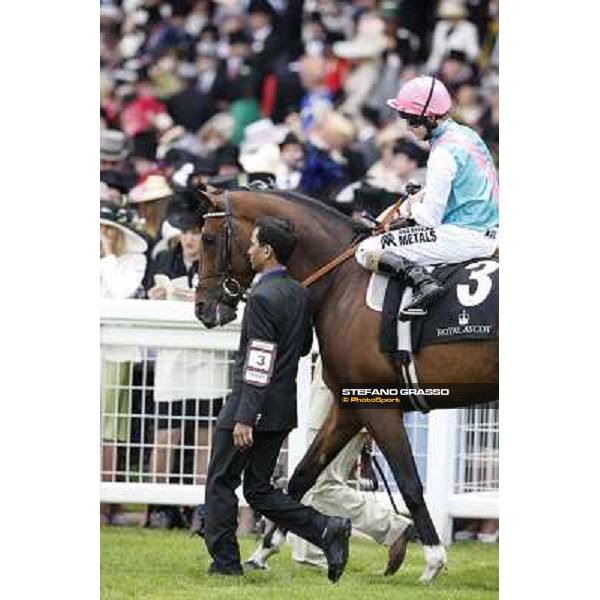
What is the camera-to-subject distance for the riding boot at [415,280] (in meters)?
7.59

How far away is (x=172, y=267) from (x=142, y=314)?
0.45m

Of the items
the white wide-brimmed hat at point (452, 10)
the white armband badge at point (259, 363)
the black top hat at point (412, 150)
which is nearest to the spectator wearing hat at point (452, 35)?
the white wide-brimmed hat at point (452, 10)

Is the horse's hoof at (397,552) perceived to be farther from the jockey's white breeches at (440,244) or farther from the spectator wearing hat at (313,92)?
the spectator wearing hat at (313,92)

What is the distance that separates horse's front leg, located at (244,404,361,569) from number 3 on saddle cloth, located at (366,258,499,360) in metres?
0.36

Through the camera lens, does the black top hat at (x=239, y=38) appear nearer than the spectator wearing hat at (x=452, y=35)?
No


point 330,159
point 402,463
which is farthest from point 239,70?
point 402,463

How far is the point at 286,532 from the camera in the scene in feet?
25.8

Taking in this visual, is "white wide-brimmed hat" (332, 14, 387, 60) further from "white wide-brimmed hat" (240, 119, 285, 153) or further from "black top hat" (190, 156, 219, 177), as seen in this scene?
"black top hat" (190, 156, 219, 177)

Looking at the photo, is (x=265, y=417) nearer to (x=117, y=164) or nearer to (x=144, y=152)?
(x=117, y=164)

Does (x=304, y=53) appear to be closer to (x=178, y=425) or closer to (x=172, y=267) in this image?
(x=172, y=267)

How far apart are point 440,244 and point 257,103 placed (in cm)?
304

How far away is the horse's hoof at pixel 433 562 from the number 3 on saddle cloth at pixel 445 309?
707 mm

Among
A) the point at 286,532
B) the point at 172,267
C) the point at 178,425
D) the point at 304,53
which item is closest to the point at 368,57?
the point at 304,53
